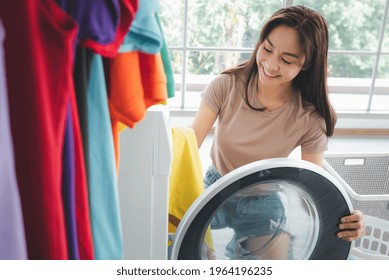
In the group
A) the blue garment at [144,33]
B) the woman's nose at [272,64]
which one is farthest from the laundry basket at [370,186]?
the blue garment at [144,33]

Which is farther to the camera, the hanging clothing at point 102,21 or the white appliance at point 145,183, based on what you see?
the white appliance at point 145,183

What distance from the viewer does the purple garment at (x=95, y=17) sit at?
0.55m

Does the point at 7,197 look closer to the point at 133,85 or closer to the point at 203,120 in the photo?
the point at 133,85

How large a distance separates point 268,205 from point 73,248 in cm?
75

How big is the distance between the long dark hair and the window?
1.64m

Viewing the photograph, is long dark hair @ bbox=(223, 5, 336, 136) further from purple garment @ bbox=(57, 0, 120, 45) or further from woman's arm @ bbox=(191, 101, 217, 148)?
purple garment @ bbox=(57, 0, 120, 45)

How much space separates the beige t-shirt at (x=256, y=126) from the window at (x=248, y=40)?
160 cm

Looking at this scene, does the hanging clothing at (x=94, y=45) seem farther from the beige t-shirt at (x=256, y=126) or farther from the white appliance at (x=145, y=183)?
the beige t-shirt at (x=256, y=126)

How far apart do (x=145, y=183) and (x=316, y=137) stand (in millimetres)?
771

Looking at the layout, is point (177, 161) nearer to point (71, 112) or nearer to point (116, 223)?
point (116, 223)

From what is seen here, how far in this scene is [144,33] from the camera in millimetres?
637

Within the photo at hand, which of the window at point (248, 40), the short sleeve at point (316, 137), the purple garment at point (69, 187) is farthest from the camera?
the window at point (248, 40)

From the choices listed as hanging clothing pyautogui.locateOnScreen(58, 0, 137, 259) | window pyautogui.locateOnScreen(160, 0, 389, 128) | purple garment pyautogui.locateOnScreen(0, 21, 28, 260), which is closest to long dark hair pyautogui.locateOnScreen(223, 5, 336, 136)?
hanging clothing pyautogui.locateOnScreen(58, 0, 137, 259)

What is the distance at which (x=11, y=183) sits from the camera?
510mm
